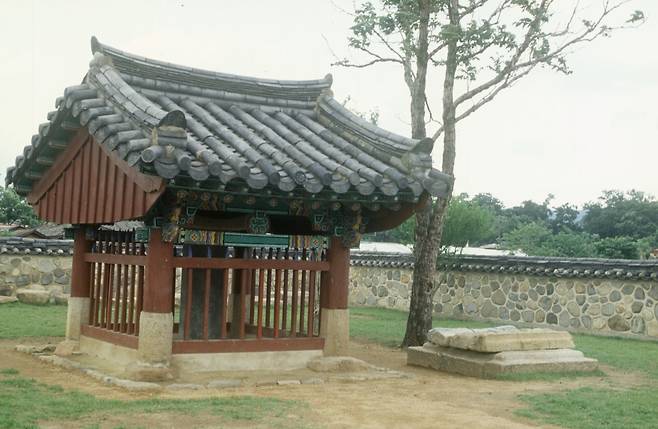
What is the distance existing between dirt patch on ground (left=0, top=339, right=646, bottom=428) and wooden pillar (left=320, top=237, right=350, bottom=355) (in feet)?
3.49

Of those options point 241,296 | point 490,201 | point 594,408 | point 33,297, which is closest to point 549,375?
point 594,408

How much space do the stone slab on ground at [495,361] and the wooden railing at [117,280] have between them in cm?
439

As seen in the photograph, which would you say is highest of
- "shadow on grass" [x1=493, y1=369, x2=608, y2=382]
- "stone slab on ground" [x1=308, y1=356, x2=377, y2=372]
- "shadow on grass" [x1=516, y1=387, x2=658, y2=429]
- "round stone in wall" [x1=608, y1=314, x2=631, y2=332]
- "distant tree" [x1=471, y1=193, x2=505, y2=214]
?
"distant tree" [x1=471, y1=193, x2=505, y2=214]

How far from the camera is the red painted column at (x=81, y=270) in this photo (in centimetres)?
1316

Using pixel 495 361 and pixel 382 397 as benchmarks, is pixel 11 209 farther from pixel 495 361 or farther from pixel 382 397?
pixel 382 397

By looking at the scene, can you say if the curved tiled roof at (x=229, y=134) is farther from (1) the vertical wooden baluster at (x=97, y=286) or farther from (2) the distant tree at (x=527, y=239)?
(2) the distant tree at (x=527, y=239)

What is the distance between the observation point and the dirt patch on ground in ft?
27.3

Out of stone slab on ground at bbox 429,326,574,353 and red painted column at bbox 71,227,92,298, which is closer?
stone slab on ground at bbox 429,326,574,353

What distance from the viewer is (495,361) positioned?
39.1 ft

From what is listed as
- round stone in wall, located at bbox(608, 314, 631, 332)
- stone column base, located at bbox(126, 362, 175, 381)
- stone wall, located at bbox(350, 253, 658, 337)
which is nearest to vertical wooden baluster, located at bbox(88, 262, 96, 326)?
stone column base, located at bbox(126, 362, 175, 381)

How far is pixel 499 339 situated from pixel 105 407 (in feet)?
19.6

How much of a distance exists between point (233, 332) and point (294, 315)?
1.57 m

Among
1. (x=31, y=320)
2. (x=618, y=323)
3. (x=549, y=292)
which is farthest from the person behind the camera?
(x=549, y=292)

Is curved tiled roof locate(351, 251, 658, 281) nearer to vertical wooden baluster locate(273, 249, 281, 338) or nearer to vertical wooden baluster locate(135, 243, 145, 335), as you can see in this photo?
vertical wooden baluster locate(273, 249, 281, 338)
